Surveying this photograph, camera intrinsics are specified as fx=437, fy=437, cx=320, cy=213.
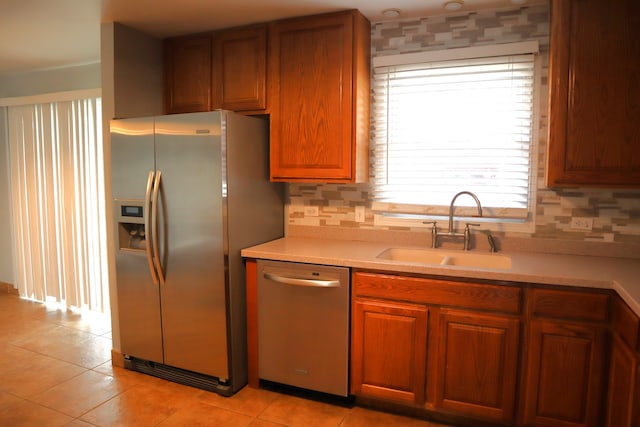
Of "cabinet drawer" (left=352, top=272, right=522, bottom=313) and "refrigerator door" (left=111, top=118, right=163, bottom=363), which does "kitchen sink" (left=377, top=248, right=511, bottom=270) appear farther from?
"refrigerator door" (left=111, top=118, right=163, bottom=363)

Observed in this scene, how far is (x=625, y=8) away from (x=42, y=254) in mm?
5097

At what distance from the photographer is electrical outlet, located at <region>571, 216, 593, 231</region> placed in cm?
248

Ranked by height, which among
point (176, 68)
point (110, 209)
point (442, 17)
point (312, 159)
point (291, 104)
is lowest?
point (110, 209)

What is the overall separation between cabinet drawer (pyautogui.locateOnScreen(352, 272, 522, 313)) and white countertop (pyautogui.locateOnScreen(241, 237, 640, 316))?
0.05 meters

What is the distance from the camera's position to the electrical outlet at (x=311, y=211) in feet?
10.2

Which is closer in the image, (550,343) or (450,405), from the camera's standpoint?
(550,343)

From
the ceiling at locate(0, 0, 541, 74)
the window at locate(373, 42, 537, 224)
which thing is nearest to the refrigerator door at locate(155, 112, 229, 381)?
the ceiling at locate(0, 0, 541, 74)

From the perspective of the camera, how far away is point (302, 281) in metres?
2.44

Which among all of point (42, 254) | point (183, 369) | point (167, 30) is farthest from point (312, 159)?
point (42, 254)

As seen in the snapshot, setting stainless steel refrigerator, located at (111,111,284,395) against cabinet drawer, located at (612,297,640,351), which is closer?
cabinet drawer, located at (612,297,640,351)

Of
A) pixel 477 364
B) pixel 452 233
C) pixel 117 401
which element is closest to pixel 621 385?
pixel 477 364

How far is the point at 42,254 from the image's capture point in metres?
4.45

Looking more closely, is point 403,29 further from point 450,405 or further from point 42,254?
point 42,254

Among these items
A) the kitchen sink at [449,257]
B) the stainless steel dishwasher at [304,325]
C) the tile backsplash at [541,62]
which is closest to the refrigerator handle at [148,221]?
the stainless steel dishwasher at [304,325]
